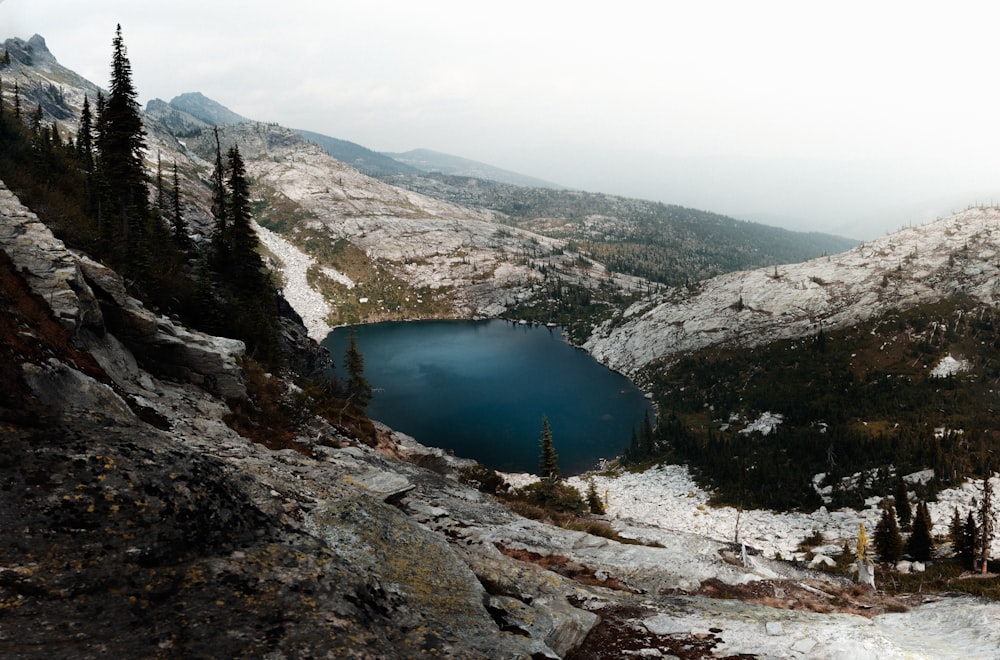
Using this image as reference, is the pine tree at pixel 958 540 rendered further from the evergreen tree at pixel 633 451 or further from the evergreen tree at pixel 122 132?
the evergreen tree at pixel 122 132

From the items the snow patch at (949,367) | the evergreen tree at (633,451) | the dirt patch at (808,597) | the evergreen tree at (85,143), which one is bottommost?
the evergreen tree at (633,451)

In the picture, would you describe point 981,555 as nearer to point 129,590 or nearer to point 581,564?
point 581,564

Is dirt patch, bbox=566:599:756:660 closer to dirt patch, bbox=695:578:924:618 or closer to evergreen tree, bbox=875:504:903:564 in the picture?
dirt patch, bbox=695:578:924:618

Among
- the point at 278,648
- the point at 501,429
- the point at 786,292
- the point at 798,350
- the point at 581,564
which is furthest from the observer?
the point at 786,292

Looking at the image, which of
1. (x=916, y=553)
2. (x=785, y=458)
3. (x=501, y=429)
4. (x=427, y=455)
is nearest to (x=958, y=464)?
(x=785, y=458)

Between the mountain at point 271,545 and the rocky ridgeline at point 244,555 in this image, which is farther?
the mountain at point 271,545

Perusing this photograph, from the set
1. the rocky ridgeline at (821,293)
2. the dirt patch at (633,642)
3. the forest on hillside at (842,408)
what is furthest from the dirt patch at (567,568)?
the rocky ridgeline at (821,293)

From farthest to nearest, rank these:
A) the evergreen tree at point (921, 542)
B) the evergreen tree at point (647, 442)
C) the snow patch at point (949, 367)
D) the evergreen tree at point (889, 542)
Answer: the snow patch at point (949, 367), the evergreen tree at point (647, 442), the evergreen tree at point (921, 542), the evergreen tree at point (889, 542)

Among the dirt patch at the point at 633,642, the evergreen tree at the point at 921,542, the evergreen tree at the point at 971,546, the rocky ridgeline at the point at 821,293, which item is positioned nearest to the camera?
the dirt patch at the point at 633,642

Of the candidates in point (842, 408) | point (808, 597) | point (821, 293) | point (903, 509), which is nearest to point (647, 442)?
point (903, 509)
